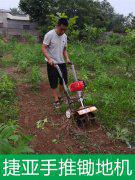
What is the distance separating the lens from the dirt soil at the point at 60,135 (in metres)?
5.73

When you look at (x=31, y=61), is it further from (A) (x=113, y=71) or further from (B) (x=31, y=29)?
(B) (x=31, y=29)

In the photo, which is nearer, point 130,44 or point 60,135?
point 60,135

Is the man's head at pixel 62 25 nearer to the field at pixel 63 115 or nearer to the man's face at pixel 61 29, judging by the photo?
the man's face at pixel 61 29

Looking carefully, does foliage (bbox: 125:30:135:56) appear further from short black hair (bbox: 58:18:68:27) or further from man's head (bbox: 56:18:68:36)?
short black hair (bbox: 58:18:68:27)

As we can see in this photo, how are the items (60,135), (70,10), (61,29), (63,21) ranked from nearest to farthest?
1. (60,135)
2. (63,21)
3. (61,29)
4. (70,10)

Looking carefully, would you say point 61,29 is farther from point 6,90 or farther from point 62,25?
point 6,90

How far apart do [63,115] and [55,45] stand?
1308 millimetres

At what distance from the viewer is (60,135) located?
6.18 metres

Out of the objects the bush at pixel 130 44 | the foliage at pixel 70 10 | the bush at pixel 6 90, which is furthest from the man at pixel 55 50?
the foliage at pixel 70 10

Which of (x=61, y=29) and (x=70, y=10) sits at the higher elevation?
(x=61, y=29)

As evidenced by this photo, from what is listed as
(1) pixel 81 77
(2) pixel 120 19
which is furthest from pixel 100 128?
(2) pixel 120 19

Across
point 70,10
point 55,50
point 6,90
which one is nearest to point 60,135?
point 55,50

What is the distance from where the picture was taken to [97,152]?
18.7 feet

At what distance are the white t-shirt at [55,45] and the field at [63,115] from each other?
93cm
